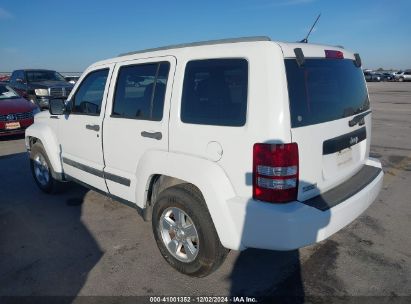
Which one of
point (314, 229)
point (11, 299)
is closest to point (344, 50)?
point (314, 229)

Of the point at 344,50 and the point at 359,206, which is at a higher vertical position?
the point at 344,50

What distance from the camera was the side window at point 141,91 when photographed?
3115 millimetres

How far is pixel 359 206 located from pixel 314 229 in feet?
2.23

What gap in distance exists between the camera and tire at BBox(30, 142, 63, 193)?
197 inches

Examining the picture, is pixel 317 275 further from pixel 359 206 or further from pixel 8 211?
pixel 8 211

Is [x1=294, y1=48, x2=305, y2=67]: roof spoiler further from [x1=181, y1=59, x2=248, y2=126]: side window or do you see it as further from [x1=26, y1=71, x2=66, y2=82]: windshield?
[x1=26, y1=71, x2=66, y2=82]: windshield

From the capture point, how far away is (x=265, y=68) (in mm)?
2389

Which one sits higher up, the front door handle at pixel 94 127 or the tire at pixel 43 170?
the front door handle at pixel 94 127

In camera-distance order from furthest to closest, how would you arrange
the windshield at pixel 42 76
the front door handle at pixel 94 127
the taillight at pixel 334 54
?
the windshield at pixel 42 76 → the front door handle at pixel 94 127 → the taillight at pixel 334 54

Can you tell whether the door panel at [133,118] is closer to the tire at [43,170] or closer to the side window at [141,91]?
the side window at [141,91]

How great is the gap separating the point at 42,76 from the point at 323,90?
14.4 meters

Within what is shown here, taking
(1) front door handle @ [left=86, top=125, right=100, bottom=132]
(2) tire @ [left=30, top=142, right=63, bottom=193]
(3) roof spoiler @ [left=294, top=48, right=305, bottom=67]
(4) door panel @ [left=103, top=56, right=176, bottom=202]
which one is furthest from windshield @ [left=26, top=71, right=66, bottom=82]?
(3) roof spoiler @ [left=294, top=48, right=305, bottom=67]

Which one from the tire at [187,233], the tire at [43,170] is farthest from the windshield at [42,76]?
the tire at [187,233]

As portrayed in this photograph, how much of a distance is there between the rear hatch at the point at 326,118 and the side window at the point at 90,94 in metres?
2.30
